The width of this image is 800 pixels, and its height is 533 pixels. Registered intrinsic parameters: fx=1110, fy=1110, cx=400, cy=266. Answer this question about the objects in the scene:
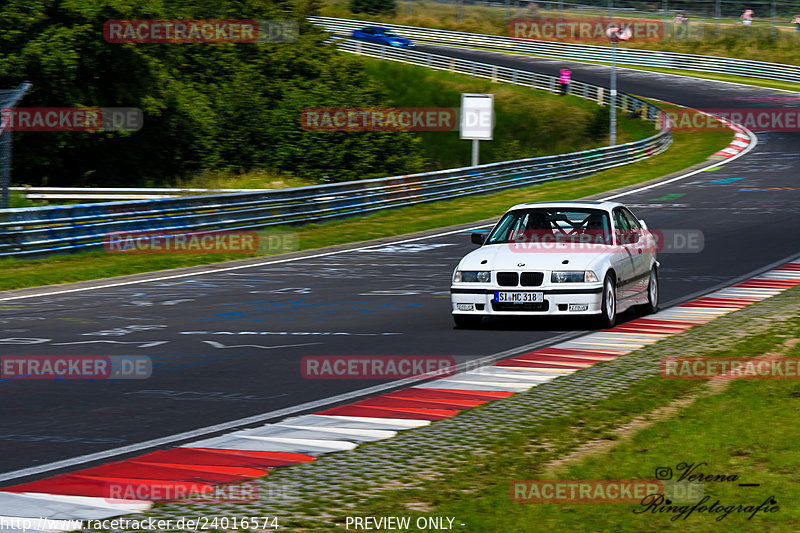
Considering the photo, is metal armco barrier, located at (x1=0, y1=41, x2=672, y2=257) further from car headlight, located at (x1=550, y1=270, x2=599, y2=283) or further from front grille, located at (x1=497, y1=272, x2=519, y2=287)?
car headlight, located at (x1=550, y1=270, x2=599, y2=283)

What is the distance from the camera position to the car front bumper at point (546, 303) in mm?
12773

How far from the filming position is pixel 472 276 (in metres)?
13.1

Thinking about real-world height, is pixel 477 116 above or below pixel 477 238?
above

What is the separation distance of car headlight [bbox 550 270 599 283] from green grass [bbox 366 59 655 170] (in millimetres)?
37015

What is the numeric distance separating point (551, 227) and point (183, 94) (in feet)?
104

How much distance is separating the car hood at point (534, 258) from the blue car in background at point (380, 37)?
58.8m

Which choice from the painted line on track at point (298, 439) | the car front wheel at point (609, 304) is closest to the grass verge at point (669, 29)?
the car front wheel at point (609, 304)

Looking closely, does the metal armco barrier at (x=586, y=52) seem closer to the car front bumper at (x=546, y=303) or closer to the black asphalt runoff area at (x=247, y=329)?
the black asphalt runoff area at (x=247, y=329)

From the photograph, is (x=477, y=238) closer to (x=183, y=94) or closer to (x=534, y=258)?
(x=534, y=258)

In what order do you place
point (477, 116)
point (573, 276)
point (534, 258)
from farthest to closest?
point (477, 116)
point (534, 258)
point (573, 276)

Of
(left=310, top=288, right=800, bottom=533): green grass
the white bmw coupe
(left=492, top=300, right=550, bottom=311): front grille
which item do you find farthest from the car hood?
(left=310, top=288, right=800, bottom=533): green grass

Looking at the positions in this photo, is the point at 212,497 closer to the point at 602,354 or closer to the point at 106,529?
the point at 106,529

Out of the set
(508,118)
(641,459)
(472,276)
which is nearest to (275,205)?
(472,276)

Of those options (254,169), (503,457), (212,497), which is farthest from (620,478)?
(254,169)
